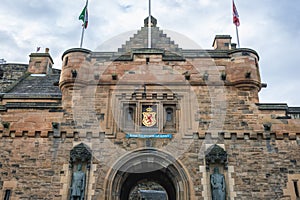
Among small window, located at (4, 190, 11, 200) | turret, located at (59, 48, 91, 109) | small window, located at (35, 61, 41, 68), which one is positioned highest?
small window, located at (35, 61, 41, 68)

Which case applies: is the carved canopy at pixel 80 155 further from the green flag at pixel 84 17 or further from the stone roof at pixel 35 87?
the green flag at pixel 84 17

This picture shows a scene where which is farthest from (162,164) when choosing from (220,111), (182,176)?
(220,111)

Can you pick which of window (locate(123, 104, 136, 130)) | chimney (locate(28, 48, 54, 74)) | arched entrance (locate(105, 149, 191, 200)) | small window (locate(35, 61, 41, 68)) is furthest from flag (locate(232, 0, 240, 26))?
small window (locate(35, 61, 41, 68))

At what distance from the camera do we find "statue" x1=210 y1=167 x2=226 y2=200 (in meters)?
10.6

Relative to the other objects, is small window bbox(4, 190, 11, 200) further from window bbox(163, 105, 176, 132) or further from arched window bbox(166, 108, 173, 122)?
arched window bbox(166, 108, 173, 122)

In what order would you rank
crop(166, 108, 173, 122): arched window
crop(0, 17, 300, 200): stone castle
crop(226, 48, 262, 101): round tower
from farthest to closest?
1. crop(226, 48, 262, 101): round tower
2. crop(166, 108, 173, 122): arched window
3. crop(0, 17, 300, 200): stone castle

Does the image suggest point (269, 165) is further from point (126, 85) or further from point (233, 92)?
point (126, 85)

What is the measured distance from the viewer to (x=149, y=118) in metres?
12.0

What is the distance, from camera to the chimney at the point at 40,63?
20719mm

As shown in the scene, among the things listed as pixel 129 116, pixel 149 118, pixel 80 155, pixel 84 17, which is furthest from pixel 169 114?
pixel 84 17

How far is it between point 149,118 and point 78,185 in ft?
11.4

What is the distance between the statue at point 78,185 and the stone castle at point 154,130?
2.1 inches

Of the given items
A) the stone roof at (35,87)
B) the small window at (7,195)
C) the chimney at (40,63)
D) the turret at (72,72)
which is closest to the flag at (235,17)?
the turret at (72,72)

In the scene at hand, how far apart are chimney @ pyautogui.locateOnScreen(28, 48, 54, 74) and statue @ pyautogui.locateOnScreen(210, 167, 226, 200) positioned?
45.7 feet
